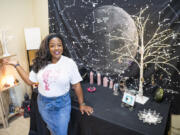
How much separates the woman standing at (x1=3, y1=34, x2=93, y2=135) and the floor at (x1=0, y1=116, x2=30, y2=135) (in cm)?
99

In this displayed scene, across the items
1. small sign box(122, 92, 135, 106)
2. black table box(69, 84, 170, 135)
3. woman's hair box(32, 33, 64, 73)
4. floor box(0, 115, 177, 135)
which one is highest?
woman's hair box(32, 33, 64, 73)

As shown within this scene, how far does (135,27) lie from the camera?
5.56 feet

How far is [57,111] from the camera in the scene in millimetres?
1543

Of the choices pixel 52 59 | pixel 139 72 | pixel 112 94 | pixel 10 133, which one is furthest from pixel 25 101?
pixel 139 72

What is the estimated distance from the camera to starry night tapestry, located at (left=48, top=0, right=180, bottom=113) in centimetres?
155

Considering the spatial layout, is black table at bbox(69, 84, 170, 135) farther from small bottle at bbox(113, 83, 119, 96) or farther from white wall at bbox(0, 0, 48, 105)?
white wall at bbox(0, 0, 48, 105)

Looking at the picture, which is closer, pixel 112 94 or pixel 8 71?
pixel 112 94

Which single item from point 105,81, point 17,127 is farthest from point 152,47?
point 17,127

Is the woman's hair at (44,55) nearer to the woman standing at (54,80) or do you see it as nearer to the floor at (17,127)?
the woman standing at (54,80)

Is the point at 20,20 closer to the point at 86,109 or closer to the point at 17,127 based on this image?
the point at 17,127

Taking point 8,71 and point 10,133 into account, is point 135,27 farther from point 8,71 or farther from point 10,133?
point 10,133

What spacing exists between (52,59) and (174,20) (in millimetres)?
1269

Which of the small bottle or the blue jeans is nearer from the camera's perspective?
the blue jeans

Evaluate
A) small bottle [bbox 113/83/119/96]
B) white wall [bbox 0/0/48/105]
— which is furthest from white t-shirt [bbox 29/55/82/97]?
white wall [bbox 0/0/48/105]
